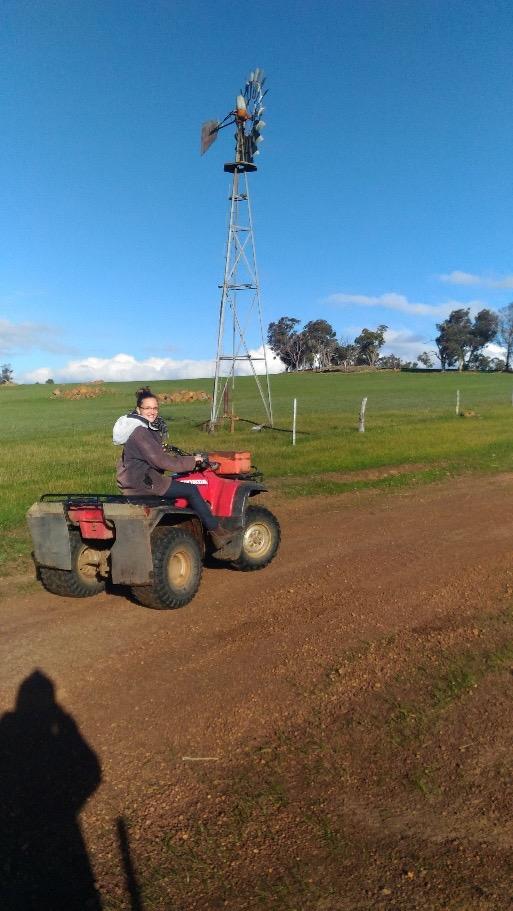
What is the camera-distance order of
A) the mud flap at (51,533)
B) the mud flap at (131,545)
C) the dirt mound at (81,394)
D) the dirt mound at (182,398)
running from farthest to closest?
the dirt mound at (81,394)
the dirt mound at (182,398)
the mud flap at (51,533)
the mud flap at (131,545)

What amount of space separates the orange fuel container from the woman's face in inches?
39.2

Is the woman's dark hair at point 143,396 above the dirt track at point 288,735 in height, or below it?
above

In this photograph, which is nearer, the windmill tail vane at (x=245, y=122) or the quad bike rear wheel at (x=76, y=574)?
the quad bike rear wheel at (x=76, y=574)

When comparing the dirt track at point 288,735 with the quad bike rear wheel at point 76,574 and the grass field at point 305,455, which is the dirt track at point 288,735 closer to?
the quad bike rear wheel at point 76,574

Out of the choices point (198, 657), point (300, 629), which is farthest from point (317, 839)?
point (300, 629)

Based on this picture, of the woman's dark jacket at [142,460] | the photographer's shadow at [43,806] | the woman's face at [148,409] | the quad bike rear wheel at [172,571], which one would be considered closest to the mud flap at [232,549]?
the quad bike rear wheel at [172,571]

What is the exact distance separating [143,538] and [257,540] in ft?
6.62

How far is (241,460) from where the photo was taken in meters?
6.89

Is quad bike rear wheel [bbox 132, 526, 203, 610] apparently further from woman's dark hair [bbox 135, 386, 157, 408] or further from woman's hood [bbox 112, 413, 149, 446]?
woman's dark hair [bbox 135, 386, 157, 408]

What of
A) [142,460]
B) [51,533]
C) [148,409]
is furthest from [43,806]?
[148,409]

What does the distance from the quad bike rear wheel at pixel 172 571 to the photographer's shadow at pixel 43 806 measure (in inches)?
57.3

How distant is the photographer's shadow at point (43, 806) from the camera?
276cm

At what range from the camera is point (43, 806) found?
10.7 feet

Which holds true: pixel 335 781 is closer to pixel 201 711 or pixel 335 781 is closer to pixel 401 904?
pixel 401 904
